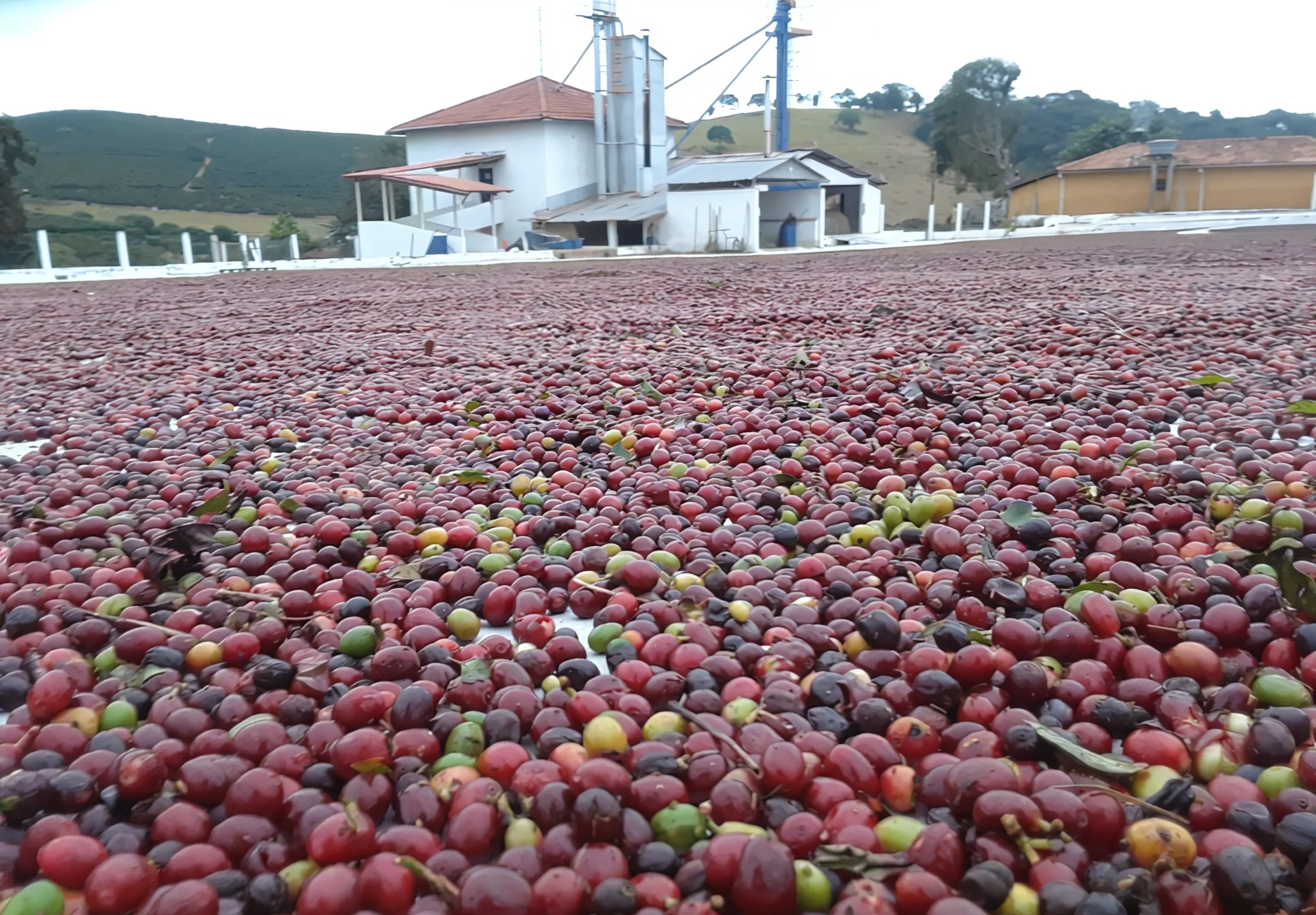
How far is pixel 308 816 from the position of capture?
4.39 feet

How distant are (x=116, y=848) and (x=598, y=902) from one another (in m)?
0.79

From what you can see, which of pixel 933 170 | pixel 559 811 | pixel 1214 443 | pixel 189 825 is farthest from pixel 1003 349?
pixel 933 170

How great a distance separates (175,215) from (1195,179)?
56608 mm

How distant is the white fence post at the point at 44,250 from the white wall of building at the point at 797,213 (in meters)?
25.4

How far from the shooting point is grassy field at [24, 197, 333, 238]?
48.7 m

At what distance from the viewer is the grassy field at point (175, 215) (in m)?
48.7

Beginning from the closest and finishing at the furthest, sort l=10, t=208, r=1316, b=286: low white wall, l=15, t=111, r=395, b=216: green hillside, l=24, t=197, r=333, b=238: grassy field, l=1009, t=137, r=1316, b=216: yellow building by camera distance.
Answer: l=10, t=208, r=1316, b=286: low white wall
l=1009, t=137, r=1316, b=216: yellow building
l=24, t=197, r=333, b=238: grassy field
l=15, t=111, r=395, b=216: green hillside

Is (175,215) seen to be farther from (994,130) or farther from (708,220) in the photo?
(994,130)

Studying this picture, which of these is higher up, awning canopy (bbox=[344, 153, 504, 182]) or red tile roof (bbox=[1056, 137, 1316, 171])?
awning canopy (bbox=[344, 153, 504, 182])

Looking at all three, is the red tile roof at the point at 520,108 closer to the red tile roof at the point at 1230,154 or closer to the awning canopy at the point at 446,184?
the awning canopy at the point at 446,184

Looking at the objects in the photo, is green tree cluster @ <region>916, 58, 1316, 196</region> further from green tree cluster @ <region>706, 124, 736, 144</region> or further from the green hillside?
the green hillside

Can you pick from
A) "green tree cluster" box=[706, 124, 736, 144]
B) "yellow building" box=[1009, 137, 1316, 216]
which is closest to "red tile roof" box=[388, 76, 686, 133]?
"yellow building" box=[1009, 137, 1316, 216]

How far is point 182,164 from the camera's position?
67.8 m

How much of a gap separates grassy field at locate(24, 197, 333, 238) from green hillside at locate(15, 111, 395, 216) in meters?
1.53
